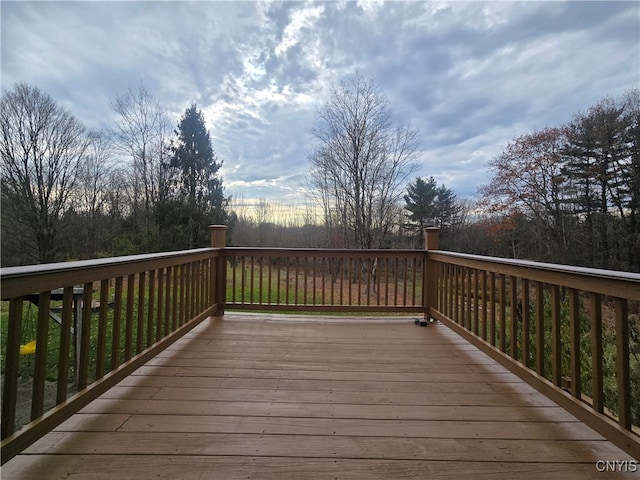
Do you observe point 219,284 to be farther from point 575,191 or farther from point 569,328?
point 575,191

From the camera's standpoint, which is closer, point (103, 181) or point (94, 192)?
point (94, 192)

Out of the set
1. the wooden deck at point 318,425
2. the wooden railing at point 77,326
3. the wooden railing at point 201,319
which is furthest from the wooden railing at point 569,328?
the wooden railing at point 77,326

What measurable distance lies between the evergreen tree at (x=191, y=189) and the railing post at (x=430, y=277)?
12.8 metres

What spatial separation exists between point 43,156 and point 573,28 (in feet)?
43.1

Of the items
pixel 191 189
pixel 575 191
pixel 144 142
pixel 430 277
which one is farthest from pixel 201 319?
pixel 191 189

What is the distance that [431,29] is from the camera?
16.1 feet

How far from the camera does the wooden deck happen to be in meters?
1.21

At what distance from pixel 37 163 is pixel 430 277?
1145 centimetres

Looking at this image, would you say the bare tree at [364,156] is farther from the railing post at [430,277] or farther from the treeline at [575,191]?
the railing post at [430,277]

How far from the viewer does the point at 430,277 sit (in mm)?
3613

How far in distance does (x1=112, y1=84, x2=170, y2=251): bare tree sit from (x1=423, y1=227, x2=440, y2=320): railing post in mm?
12143

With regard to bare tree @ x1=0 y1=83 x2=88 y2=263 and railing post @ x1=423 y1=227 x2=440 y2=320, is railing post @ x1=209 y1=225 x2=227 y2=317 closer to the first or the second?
railing post @ x1=423 y1=227 x2=440 y2=320

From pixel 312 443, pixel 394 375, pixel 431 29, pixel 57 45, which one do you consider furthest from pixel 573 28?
pixel 57 45

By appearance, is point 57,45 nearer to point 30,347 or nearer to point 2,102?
point 30,347
